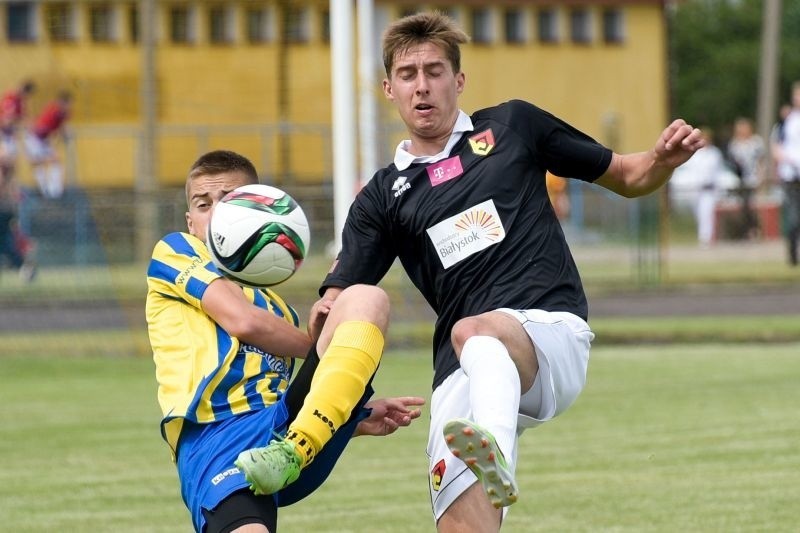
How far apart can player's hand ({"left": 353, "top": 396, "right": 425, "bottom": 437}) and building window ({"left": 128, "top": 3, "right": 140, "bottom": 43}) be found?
2671 centimetres

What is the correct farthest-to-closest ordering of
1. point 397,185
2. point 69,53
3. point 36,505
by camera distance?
point 69,53 < point 36,505 < point 397,185

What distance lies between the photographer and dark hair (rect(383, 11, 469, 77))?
604 cm

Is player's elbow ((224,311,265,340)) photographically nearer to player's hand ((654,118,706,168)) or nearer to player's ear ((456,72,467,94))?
player's ear ((456,72,467,94))

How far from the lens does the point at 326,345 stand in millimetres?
5672

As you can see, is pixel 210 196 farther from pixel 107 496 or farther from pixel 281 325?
pixel 107 496

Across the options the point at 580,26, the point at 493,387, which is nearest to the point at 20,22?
the point at 493,387

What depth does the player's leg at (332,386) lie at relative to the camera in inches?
206

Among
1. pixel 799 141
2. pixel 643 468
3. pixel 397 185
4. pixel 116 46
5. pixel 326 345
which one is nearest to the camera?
pixel 326 345

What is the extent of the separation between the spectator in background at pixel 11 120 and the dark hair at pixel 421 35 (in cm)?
1751

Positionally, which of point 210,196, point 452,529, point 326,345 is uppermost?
point 210,196

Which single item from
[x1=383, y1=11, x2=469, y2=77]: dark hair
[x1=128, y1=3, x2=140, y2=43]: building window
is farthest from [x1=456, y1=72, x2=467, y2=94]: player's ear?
[x1=128, y1=3, x2=140, y2=43]: building window

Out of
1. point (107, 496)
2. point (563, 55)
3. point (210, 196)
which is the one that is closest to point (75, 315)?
point (107, 496)

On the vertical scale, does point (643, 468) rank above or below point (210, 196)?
below

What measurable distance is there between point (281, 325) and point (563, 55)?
46.1 metres
